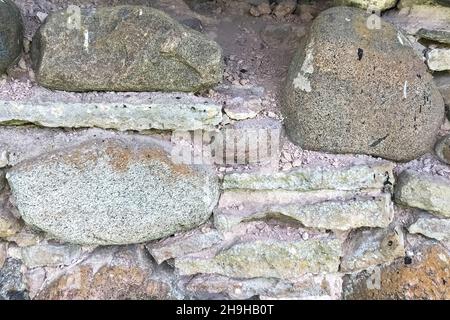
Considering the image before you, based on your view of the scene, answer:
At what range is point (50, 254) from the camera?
1.20 meters

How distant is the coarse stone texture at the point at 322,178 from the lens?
1.13 metres

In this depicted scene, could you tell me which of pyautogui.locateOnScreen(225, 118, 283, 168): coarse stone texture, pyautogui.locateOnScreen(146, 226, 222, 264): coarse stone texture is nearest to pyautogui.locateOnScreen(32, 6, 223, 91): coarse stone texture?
pyautogui.locateOnScreen(225, 118, 283, 168): coarse stone texture

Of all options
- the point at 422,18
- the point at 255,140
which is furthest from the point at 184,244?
the point at 422,18

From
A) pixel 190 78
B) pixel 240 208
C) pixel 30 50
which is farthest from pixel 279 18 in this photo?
pixel 30 50

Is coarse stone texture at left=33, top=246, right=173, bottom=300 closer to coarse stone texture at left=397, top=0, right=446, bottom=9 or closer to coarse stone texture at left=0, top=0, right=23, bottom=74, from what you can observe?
coarse stone texture at left=0, top=0, right=23, bottom=74

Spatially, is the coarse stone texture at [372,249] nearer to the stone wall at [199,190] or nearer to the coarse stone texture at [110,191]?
the stone wall at [199,190]

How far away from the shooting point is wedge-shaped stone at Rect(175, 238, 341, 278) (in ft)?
3.85

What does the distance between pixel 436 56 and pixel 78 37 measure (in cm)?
82

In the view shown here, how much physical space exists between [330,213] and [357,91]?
0.95 ft

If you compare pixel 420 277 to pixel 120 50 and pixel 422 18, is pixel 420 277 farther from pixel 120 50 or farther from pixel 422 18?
pixel 120 50

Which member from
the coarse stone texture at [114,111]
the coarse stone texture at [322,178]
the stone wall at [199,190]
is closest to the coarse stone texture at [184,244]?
the stone wall at [199,190]

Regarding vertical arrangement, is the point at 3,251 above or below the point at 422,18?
below

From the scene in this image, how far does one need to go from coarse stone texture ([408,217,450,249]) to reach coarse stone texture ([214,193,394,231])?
0.07 metres
